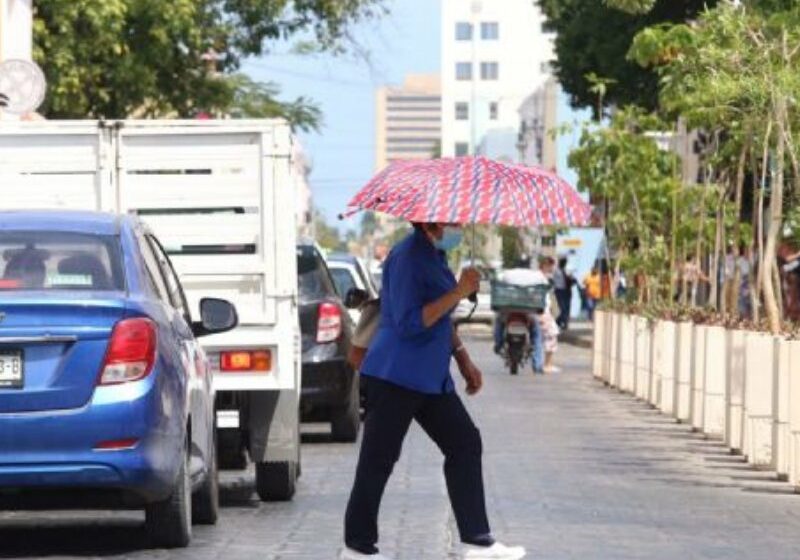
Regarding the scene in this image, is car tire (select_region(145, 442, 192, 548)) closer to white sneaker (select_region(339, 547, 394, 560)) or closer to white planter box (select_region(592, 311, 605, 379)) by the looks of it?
white sneaker (select_region(339, 547, 394, 560))

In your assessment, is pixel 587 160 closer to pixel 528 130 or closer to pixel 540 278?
pixel 540 278

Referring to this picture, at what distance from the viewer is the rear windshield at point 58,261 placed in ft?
41.0

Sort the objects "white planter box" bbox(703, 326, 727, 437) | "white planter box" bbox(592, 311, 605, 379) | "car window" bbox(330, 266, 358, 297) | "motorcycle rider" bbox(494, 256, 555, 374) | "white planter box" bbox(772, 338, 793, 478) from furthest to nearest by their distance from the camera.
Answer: "motorcycle rider" bbox(494, 256, 555, 374), "white planter box" bbox(592, 311, 605, 379), "car window" bbox(330, 266, 358, 297), "white planter box" bbox(703, 326, 727, 437), "white planter box" bbox(772, 338, 793, 478)

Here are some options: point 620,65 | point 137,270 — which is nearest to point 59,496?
point 137,270

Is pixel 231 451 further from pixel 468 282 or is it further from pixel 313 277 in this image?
pixel 468 282

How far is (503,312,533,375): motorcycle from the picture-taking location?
37.0 metres

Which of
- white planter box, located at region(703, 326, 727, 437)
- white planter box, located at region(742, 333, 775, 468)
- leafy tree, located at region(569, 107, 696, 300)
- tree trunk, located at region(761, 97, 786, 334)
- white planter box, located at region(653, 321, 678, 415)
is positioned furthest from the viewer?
leafy tree, located at region(569, 107, 696, 300)

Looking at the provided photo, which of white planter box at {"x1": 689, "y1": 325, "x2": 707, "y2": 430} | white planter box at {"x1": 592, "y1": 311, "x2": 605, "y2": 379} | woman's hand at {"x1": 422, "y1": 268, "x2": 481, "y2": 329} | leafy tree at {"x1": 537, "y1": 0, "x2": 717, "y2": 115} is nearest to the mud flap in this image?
woman's hand at {"x1": 422, "y1": 268, "x2": 481, "y2": 329}

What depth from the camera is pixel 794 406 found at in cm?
1720

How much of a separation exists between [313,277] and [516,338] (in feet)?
52.8

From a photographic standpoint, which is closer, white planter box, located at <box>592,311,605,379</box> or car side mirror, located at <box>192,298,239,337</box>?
car side mirror, located at <box>192,298,239,337</box>

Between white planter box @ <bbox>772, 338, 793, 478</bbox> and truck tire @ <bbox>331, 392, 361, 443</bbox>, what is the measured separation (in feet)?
14.5

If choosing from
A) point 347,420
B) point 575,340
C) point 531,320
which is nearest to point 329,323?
point 347,420

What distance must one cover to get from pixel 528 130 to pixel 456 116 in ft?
255
